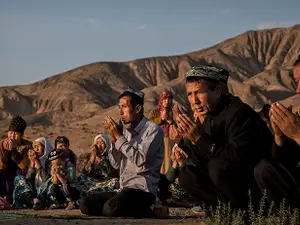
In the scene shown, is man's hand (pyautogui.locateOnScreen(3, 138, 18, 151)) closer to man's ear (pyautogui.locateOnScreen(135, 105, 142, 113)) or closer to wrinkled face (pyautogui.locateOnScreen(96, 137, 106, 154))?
wrinkled face (pyautogui.locateOnScreen(96, 137, 106, 154))

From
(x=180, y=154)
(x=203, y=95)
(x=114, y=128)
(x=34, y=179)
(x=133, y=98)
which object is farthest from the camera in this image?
(x=34, y=179)

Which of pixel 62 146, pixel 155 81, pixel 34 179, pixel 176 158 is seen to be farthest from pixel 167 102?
pixel 155 81

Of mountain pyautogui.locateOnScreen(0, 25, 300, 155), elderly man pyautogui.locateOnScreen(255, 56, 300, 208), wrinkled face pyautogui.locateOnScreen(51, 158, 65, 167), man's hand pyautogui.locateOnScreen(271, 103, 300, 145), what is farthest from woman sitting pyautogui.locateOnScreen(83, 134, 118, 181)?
mountain pyautogui.locateOnScreen(0, 25, 300, 155)

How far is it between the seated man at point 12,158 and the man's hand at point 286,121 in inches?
213

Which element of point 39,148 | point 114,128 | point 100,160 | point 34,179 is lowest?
point 34,179

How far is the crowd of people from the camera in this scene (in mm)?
4336

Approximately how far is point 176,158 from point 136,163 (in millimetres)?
821

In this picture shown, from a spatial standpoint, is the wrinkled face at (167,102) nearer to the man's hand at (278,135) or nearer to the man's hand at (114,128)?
the man's hand at (114,128)

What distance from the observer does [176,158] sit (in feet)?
22.6

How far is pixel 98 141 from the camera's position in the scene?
9320mm

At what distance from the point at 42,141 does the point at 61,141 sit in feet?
1.28

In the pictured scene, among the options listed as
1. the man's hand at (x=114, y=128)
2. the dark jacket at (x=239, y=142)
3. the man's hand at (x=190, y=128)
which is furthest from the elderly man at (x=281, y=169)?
the man's hand at (x=114, y=128)

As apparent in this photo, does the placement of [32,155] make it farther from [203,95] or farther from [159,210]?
[203,95]

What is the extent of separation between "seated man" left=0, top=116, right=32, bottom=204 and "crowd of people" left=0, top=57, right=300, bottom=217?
0.02 meters
